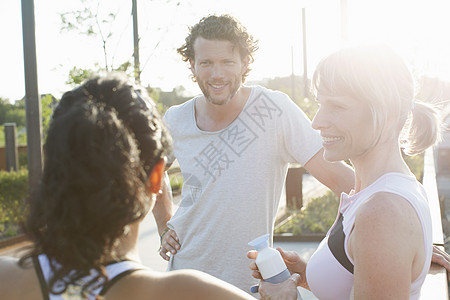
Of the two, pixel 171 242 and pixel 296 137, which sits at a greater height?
pixel 296 137

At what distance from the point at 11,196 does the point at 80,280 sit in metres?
10.4

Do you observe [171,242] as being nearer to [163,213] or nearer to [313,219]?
[163,213]

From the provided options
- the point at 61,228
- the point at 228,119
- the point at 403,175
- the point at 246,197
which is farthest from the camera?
the point at 228,119

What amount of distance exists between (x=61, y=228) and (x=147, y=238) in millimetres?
8128

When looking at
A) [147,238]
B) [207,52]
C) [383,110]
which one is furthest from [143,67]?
[383,110]

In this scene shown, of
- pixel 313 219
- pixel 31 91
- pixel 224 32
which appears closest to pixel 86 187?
pixel 224 32

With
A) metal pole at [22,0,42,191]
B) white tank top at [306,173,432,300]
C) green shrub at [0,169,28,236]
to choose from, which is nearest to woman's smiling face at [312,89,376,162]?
white tank top at [306,173,432,300]

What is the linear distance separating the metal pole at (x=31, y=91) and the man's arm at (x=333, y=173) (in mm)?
4608

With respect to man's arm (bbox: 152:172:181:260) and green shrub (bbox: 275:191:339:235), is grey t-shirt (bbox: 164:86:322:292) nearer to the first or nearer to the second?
man's arm (bbox: 152:172:181:260)

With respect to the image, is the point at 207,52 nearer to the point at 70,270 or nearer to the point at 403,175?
the point at 403,175

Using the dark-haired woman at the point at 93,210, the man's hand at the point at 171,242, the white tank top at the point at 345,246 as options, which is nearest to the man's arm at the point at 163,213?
the man's hand at the point at 171,242

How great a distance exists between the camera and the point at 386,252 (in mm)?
1709

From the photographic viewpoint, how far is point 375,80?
1.97 meters

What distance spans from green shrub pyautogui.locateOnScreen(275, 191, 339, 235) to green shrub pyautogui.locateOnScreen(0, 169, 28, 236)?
185 inches
